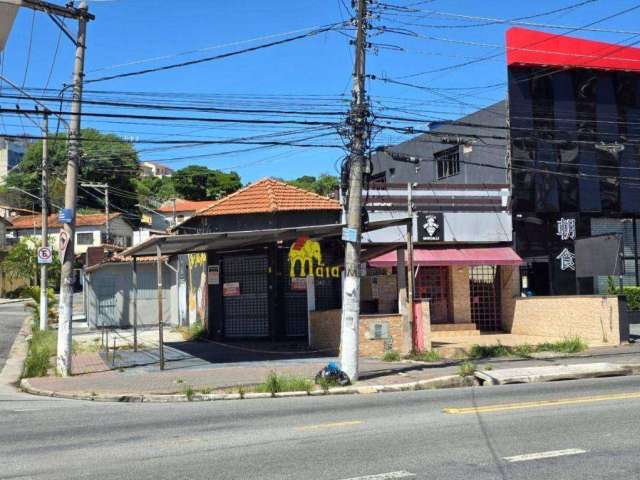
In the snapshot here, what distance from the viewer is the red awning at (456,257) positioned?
2181cm

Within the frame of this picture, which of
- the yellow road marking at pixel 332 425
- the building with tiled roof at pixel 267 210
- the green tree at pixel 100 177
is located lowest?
the yellow road marking at pixel 332 425

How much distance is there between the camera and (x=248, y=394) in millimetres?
13133

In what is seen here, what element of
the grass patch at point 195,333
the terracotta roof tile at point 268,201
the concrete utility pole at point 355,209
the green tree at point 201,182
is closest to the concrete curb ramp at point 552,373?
the concrete utility pole at point 355,209

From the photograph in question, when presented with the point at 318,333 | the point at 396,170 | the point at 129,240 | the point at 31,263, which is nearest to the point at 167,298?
the point at 396,170

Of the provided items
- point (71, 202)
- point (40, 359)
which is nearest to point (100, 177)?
point (40, 359)

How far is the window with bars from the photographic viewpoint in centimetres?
2803

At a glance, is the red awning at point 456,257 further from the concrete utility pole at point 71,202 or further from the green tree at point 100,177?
the green tree at point 100,177

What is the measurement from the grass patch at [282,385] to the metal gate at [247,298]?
8287 millimetres

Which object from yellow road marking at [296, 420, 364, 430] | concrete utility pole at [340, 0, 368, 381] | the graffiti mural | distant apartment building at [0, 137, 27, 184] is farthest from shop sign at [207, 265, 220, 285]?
distant apartment building at [0, 137, 27, 184]

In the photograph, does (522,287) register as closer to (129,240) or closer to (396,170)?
(396,170)

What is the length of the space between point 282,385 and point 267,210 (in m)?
9.03

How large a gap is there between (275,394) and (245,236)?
499 centimetres

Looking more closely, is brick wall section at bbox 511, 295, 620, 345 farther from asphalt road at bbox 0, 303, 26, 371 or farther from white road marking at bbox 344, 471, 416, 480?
asphalt road at bbox 0, 303, 26, 371

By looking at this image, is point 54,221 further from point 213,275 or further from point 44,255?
point 213,275
